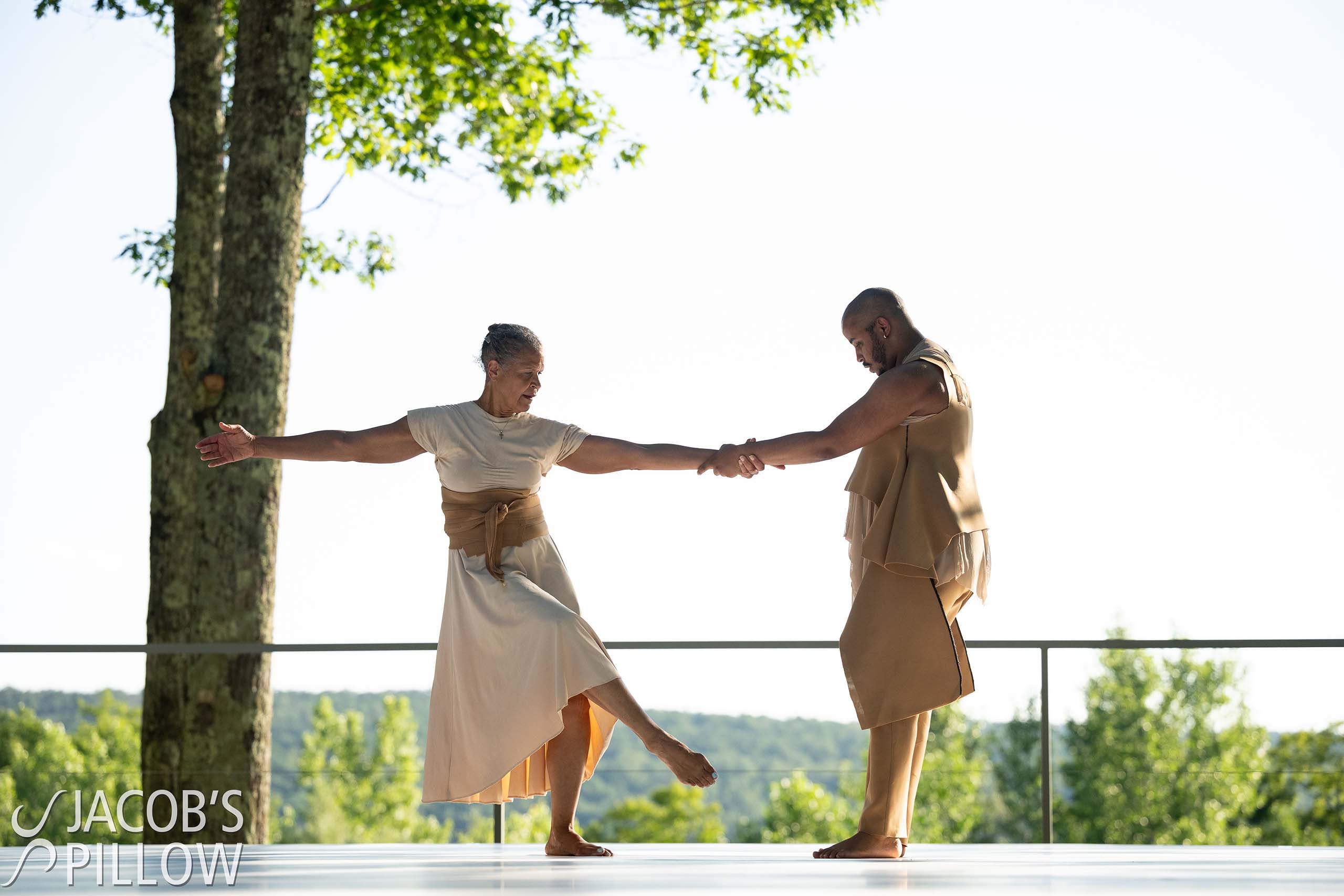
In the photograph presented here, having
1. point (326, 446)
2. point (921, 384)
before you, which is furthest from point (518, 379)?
point (921, 384)

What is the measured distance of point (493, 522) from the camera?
14.4ft

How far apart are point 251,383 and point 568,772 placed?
13.2 ft

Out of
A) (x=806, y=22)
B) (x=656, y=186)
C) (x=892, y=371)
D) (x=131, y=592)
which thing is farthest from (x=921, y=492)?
(x=131, y=592)

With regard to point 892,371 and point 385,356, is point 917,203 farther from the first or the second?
point 892,371

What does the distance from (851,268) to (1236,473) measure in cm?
2702

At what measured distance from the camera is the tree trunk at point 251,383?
24.5 ft

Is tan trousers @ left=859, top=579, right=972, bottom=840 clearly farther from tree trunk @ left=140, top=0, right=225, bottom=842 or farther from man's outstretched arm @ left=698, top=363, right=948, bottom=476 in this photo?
tree trunk @ left=140, top=0, right=225, bottom=842

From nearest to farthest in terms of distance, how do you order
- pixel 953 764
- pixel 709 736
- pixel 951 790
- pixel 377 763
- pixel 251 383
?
pixel 251 383 → pixel 709 736 → pixel 951 790 → pixel 953 764 → pixel 377 763

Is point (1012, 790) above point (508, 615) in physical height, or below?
below

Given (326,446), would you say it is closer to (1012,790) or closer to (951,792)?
(951,792)

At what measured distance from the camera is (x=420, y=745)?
72.3 meters

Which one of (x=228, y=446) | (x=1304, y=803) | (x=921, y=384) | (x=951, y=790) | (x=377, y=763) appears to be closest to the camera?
(x=921, y=384)

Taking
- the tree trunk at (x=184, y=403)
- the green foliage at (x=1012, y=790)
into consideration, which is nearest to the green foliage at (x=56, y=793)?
the tree trunk at (x=184, y=403)

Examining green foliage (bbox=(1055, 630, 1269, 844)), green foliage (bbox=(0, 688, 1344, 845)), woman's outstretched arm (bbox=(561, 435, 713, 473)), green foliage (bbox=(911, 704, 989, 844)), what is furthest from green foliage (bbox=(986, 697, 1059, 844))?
woman's outstretched arm (bbox=(561, 435, 713, 473))
